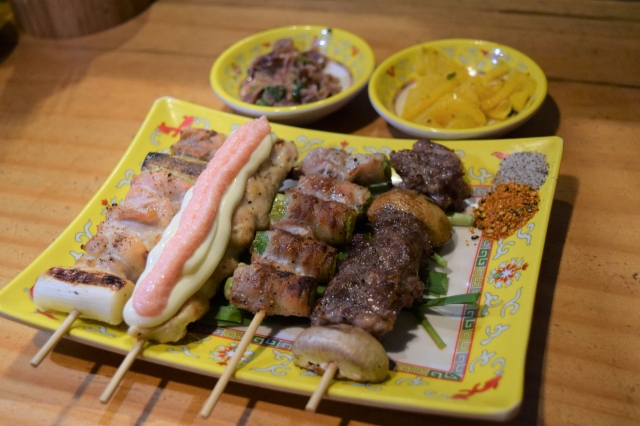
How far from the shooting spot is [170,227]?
10.1 ft

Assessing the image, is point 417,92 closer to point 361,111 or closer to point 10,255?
point 361,111

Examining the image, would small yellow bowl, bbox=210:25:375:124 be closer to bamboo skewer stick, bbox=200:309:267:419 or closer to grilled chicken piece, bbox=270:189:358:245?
grilled chicken piece, bbox=270:189:358:245

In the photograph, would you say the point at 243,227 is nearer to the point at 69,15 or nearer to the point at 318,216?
the point at 318,216

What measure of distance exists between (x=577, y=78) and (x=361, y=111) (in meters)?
1.97

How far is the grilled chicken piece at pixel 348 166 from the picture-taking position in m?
3.51

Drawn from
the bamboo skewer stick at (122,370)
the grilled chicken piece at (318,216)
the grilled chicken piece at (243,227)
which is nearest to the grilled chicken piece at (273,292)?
the grilled chicken piece at (243,227)

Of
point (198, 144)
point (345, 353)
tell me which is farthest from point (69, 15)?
point (345, 353)

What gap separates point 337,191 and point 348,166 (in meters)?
0.26

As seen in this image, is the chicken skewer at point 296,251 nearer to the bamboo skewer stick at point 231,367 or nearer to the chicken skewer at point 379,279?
the bamboo skewer stick at point 231,367

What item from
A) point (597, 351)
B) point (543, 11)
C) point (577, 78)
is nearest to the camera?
point (597, 351)

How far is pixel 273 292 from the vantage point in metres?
2.87

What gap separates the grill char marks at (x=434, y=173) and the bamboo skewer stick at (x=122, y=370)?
190 centimetres

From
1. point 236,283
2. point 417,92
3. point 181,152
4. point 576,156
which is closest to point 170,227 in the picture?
point 236,283

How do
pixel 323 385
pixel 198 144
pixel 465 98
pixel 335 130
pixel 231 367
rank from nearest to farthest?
pixel 323 385 < pixel 231 367 < pixel 198 144 < pixel 465 98 < pixel 335 130
